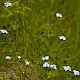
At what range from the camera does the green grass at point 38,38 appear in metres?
2.40

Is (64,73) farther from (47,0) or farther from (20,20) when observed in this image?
(47,0)

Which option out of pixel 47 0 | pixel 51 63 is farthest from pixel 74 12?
pixel 51 63

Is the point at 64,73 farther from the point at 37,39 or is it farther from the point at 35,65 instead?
the point at 37,39

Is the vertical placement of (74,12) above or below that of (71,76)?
above

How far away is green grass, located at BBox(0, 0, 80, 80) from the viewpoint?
7.89ft

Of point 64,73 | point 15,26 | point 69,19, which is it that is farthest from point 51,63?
point 69,19

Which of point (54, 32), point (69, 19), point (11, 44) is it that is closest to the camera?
point (11, 44)

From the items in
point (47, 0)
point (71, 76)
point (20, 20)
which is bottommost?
point (71, 76)

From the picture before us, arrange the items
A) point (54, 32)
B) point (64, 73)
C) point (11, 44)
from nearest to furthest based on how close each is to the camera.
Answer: point (64, 73) < point (11, 44) < point (54, 32)

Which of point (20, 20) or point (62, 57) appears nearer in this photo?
point (62, 57)

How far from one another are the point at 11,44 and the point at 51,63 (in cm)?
40

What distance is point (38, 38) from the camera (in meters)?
2.65

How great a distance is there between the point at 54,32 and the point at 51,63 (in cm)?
41

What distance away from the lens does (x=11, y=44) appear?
2551 mm
